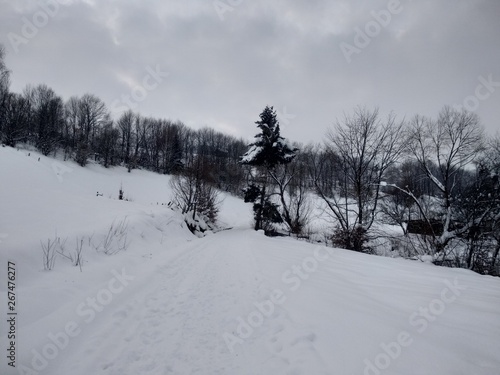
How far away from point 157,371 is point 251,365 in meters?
1.03

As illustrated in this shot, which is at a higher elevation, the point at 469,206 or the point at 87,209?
the point at 469,206

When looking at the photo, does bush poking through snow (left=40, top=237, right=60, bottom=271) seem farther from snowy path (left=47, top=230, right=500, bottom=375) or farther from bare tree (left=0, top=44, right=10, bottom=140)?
bare tree (left=0, top=44, right=10, bottom=140)

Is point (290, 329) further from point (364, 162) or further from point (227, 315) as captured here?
point (364, 162)

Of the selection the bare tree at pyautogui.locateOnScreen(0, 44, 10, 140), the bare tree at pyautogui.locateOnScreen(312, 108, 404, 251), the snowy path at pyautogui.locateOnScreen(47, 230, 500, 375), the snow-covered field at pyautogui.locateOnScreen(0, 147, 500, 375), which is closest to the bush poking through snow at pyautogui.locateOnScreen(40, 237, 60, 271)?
the snow-covered field at pyautogui.locateOnScreen(0, 147, 500, 375)

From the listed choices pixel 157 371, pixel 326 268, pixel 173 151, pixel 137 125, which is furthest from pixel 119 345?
pixel 137 125

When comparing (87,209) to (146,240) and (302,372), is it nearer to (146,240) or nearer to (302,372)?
(146,240)

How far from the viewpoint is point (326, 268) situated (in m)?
5.64

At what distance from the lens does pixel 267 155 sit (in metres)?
19.0

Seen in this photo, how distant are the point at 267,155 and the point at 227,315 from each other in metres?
16.4

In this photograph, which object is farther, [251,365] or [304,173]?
[304,173]

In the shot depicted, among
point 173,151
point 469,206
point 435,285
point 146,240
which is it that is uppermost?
point 173,151

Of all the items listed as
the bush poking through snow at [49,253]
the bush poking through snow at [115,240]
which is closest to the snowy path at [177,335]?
the bush poking through snow at [49,253]

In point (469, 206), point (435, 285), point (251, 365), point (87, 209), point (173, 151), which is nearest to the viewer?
point (251, 365)

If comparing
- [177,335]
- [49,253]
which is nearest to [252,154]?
[49,253]
